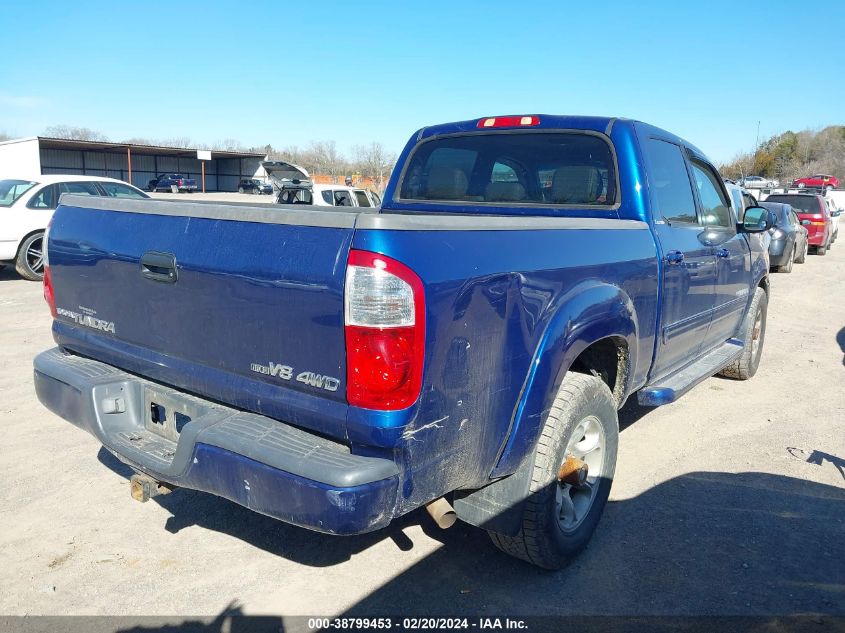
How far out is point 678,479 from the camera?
4.30m

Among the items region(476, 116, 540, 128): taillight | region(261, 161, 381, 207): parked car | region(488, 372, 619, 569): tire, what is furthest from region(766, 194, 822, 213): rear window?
region(488, 372, 619, 569): tire

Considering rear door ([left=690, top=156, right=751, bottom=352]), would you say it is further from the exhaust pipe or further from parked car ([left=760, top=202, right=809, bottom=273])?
parked car ([left=760, top=202, right=809, bottom=273])

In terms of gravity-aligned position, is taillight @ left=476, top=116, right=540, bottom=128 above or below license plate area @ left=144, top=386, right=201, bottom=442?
above

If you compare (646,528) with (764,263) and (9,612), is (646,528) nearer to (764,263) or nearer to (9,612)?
(9,612)

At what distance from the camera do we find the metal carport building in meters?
41.2

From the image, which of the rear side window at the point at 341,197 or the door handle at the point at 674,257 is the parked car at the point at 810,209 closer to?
the rear side window at the point at 341,197

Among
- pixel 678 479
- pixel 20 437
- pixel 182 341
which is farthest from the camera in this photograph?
pixel 20 437

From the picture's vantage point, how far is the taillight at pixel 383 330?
2.17 m

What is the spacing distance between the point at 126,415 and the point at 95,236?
2.70ft

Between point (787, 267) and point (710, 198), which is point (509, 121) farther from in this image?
point (787, 267)

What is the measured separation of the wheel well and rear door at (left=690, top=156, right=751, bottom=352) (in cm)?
136

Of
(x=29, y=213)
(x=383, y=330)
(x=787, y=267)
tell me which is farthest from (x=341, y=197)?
(x=383, y=330)

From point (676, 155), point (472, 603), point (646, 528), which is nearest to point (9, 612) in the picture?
point (472, 603)

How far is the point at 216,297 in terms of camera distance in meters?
2.59
